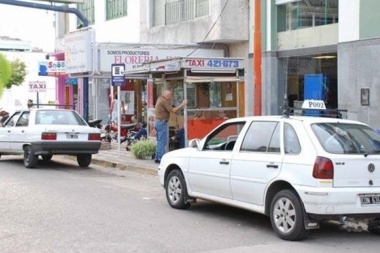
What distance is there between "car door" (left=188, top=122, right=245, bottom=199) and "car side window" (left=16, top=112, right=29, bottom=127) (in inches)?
290

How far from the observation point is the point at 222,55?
19.3 metres

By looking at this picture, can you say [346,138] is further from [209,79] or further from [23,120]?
[23,120]

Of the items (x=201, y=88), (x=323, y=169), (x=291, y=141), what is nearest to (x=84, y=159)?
(x=201, y=88)

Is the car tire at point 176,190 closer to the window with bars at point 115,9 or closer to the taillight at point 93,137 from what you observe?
the taillight at point 93,137

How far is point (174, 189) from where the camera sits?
9336 mm

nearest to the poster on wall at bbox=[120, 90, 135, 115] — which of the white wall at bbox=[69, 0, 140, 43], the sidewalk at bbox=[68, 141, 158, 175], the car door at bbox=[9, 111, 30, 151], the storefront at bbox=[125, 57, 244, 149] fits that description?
the white wall at bbox=[69, 0, 140, 43]

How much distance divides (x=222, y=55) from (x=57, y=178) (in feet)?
27.3

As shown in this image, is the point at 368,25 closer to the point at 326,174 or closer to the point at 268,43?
the point at 268,43

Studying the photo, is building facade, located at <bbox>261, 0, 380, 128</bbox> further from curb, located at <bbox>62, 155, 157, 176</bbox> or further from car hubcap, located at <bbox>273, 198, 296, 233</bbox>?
car hubcap, located at <bbox>273, 198, 296, 233</bbox>

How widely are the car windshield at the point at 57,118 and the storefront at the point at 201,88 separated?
7.15 ft

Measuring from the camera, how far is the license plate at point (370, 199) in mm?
6984

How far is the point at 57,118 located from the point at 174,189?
662 cm

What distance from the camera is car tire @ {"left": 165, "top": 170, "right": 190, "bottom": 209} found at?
→ 9117 millimetres

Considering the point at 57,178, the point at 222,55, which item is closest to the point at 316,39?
the point at 222,55
